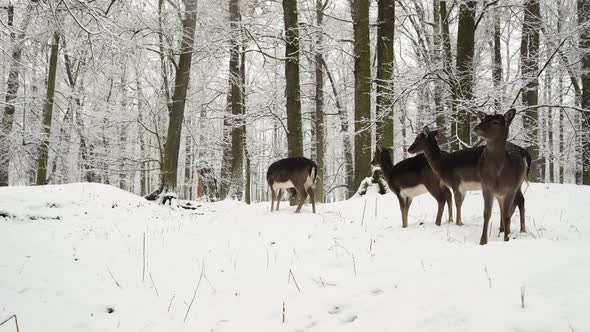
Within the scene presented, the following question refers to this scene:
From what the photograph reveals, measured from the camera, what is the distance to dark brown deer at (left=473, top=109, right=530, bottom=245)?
14.2 feet

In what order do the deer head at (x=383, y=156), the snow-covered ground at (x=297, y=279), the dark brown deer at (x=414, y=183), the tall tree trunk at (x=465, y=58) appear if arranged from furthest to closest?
the tall tree trunk at (x=465, y=58), the deer head at (x=383, y=156), the dark brown deer at (x=414, y=183), the snow-covered ground at (x=297, y=279)

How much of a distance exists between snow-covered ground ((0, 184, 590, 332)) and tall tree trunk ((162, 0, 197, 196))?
4.98 meters

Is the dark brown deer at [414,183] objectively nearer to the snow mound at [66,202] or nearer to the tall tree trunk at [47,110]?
the snow mound at [66,202]

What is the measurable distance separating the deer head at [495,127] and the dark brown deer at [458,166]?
355mm

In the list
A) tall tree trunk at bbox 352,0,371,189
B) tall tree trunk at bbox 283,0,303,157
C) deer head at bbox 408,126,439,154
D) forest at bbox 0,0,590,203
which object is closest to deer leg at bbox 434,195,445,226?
deer head at bbox 408,126,439,154

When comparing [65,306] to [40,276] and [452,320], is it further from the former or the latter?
[452,320]

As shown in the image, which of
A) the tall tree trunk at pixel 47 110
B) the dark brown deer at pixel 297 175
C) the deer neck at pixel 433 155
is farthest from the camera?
the tall tree trunk at pixel 47 110

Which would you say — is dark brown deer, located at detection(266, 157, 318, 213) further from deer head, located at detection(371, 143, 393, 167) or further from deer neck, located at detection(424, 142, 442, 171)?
deer neck, located at detection(424, 142, 442, 171)

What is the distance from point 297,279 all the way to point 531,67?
23.5 feet

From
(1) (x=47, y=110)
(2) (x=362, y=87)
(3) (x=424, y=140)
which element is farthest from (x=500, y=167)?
(1) (x=47, y=110)

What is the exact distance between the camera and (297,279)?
3189 millimetres

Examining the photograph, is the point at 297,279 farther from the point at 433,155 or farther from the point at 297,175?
the point at 297,175

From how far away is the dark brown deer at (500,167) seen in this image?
4.32 metres

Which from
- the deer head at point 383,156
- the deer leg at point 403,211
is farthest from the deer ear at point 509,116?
the deer head at point 383,156
